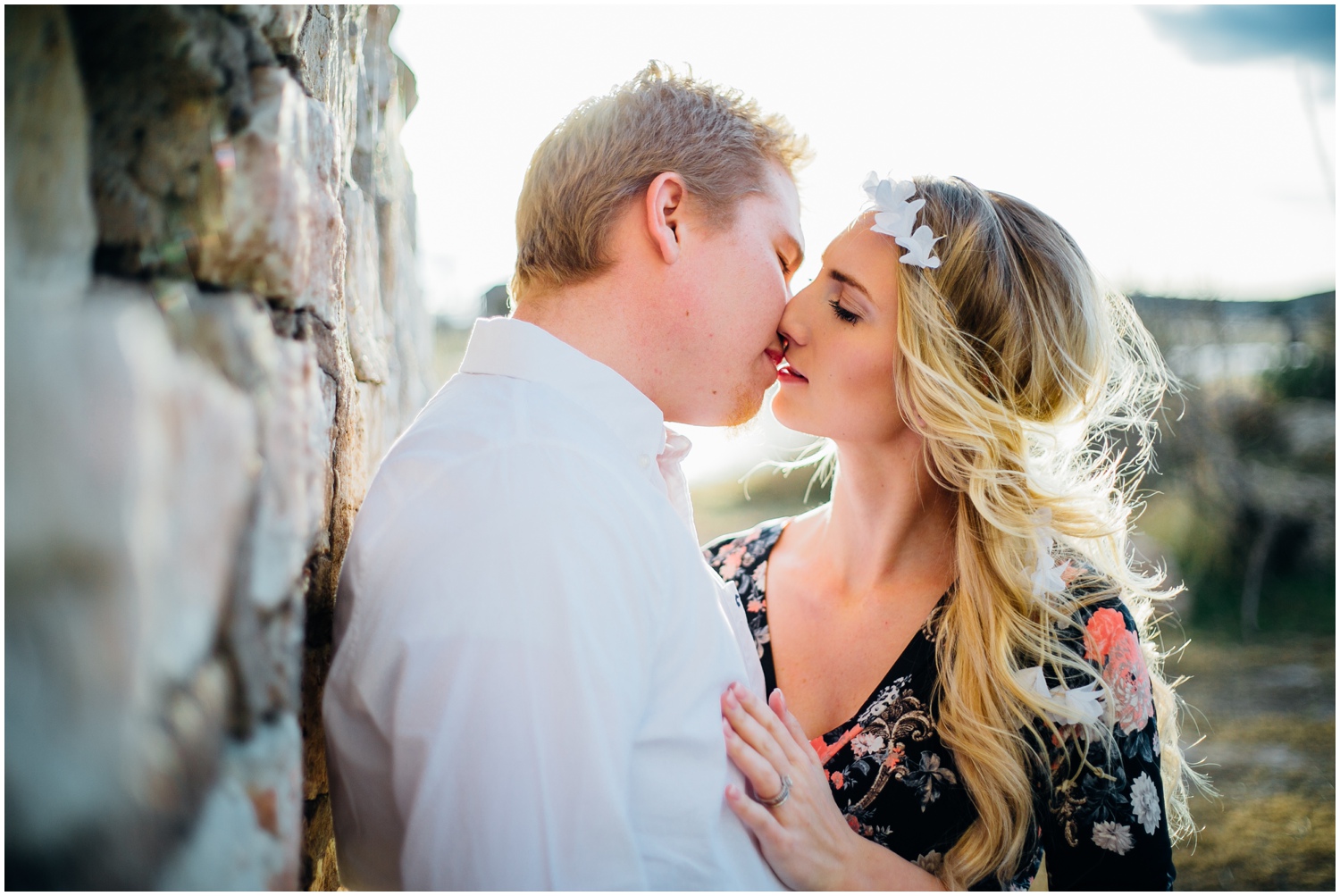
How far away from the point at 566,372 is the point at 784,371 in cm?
97

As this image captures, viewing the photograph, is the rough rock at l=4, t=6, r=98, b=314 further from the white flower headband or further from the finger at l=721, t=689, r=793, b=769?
the white flower headband

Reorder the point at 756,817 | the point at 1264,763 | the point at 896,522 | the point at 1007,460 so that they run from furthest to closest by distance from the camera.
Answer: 1. the point at 1264,763
2. the point at 896,522
3. the point at 1007,460
4. the point at 756,817

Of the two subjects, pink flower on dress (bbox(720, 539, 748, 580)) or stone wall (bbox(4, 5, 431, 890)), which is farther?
pink flower on dress (bbox(720, 539, 748, 580))

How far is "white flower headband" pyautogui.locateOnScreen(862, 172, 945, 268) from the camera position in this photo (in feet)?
7.25

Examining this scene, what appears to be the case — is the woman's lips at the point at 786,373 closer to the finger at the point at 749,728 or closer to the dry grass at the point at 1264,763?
the finger at the point at 749,728

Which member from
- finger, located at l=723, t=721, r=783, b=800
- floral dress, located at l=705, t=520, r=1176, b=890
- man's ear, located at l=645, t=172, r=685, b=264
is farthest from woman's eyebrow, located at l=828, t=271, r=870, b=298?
finger, located at l=723, t=721, r=783, b=800

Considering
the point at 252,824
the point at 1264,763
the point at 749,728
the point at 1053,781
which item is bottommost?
the point at 1264,763

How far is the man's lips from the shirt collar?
72 centimetres

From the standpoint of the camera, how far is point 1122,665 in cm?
210

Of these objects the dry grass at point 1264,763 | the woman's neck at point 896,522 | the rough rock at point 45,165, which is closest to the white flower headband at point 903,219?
the woman's neck at point 896,522

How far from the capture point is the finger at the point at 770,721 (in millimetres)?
1640

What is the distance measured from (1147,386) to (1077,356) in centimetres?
37

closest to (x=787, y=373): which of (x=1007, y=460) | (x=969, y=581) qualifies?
(x=1007, y=460)

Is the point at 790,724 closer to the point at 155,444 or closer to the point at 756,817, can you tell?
the point at 756,817
